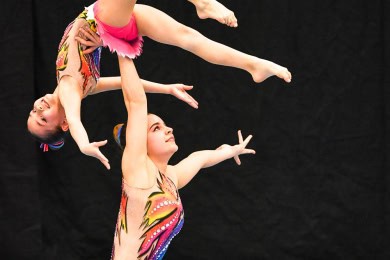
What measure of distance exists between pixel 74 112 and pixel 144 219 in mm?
515

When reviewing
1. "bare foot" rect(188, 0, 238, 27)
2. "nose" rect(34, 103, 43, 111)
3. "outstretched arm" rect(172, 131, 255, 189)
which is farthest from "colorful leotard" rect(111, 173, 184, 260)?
"bare foot" rect(188, 0, 238, 27)

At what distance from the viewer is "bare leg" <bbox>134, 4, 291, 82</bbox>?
3029mm

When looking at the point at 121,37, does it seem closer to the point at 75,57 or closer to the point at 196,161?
the point at 75,57

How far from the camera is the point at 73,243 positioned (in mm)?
4789

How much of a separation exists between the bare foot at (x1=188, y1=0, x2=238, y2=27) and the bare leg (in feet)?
0.91

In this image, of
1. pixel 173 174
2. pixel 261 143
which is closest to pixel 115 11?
pixel 173 174

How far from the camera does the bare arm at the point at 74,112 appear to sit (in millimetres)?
2899

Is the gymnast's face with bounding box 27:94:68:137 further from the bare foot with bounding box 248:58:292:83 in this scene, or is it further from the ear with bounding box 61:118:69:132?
the bare foot with bounding box 248:58:292:83

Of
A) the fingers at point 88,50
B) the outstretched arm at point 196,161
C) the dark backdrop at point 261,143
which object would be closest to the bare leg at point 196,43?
the fingers at point 88,50

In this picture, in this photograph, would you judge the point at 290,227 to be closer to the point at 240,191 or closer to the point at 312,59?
the point at 240,191

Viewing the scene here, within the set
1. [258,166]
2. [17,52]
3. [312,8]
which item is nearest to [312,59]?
[312,8]

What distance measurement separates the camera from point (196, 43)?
3.06 metres

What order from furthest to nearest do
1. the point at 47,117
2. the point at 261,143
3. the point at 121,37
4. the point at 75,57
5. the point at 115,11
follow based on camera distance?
the point at 261,143, the point at 47,117, the point at 75,57, the point at 121,37, the point at 115,11

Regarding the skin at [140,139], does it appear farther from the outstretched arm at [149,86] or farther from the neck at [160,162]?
the outstretched arm at [149,86]
